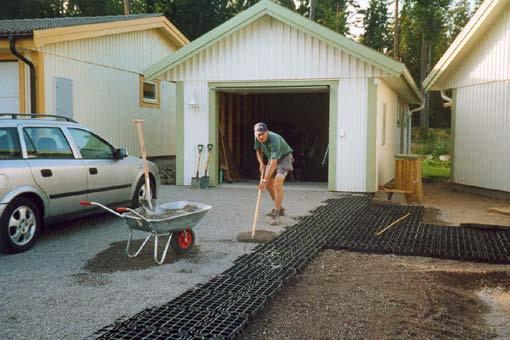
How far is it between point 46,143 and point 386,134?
33.8ft

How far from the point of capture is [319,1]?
45.5 m

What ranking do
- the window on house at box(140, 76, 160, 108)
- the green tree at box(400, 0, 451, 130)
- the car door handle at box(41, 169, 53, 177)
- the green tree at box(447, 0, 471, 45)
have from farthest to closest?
the green tree at box(447, 0, 471, 45), the green tree at box(400, 0, 451, 130), the window on house at box(140, 76, 160, 108), the car door handle at box(41, 169, 53, 177)

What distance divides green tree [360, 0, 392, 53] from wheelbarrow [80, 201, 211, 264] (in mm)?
44287

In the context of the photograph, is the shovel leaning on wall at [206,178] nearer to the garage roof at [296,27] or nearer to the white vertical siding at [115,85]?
the garage roof at [296,27]

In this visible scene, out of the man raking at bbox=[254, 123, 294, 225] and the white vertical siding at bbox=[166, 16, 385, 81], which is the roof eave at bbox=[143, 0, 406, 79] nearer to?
the white vertical siding at bbox=[166, 16, 385, 81]

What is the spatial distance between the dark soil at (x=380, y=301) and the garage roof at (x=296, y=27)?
644 cm

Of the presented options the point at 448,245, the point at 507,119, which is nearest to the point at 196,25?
the point at 507,119

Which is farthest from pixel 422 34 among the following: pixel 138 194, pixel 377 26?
pixel 138 194

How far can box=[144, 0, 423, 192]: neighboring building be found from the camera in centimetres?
1259

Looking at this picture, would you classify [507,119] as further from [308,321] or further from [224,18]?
[224,18]

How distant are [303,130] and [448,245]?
1255 centimetres

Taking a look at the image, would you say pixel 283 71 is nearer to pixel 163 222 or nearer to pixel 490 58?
pixel 490 58

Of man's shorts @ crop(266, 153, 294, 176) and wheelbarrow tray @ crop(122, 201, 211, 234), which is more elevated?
man's shorts @ crop(266, 153, 294, 176)

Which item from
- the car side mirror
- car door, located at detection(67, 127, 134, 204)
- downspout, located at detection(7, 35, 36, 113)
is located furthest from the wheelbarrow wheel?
downspout, located at detection(7, 35, 36, 113)
